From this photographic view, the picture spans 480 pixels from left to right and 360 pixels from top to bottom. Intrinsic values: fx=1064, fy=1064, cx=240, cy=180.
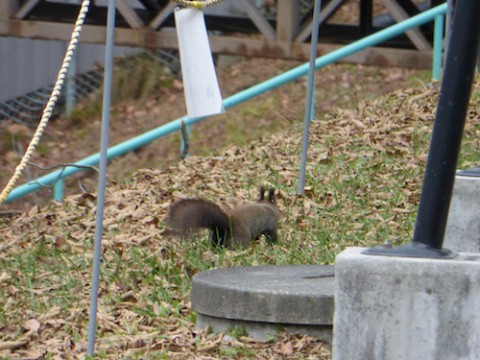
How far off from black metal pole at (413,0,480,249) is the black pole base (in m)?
0.05

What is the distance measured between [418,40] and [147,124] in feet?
23.8

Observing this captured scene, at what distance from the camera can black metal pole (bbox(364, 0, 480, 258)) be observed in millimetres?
3484

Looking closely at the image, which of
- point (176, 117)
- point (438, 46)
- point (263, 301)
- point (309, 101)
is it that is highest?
point (438, 46)

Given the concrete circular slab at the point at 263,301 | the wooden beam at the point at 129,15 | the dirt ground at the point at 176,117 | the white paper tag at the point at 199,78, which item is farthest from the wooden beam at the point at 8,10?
the concrete circular slab at the point at 263,301

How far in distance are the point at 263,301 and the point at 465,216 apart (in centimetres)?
91

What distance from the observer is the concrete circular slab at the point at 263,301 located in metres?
4.31

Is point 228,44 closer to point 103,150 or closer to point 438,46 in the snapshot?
point 438,46

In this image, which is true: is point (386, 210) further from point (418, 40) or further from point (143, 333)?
point (418, 40)

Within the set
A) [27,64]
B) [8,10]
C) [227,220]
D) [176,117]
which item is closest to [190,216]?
[227,220]

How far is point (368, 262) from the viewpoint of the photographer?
3.33 meters

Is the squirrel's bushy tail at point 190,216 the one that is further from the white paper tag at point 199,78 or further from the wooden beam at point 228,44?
the wooden beam at point 228,44

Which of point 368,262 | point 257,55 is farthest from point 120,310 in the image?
point 257,55

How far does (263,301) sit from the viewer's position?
4352 millimetres

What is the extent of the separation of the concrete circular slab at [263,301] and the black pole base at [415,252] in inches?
33.7
